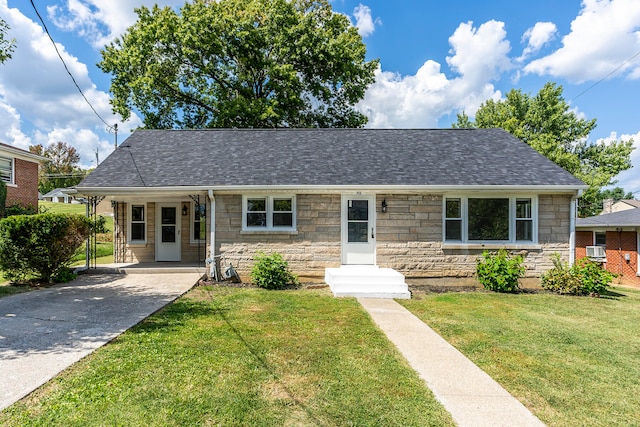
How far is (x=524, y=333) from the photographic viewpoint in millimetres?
5414

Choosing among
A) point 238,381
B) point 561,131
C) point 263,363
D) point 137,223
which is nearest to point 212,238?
point 137,223

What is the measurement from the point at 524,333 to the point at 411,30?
561 inches

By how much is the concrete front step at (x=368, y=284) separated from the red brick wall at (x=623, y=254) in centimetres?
1431

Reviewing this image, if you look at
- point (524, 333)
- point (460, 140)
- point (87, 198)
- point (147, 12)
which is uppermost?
point (147, 12)

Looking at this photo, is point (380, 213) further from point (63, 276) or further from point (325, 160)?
point (63, 276)

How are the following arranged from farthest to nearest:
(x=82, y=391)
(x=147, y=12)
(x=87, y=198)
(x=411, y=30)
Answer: (x=147, y=12), (x=411, y=30), (x=87, y=198), (x=82, y=391)

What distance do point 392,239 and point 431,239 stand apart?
1.10 meters

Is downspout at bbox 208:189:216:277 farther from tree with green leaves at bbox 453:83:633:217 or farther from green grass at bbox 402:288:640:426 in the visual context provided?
tree with green leaves at bbox 453:83:633:217

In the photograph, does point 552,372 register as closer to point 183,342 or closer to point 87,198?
point 183,342

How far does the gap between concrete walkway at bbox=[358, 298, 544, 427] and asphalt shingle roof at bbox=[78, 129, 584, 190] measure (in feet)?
16.2

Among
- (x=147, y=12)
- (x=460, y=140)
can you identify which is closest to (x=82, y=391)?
(x=460, y=140)

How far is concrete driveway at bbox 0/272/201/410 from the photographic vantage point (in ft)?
12.1

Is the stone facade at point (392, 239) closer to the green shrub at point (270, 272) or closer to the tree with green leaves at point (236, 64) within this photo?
the green shrub at point (270, 272)

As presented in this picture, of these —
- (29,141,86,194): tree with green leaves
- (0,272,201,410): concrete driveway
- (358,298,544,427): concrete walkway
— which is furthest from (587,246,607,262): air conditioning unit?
(29,141,86,194): tree with green leaves
